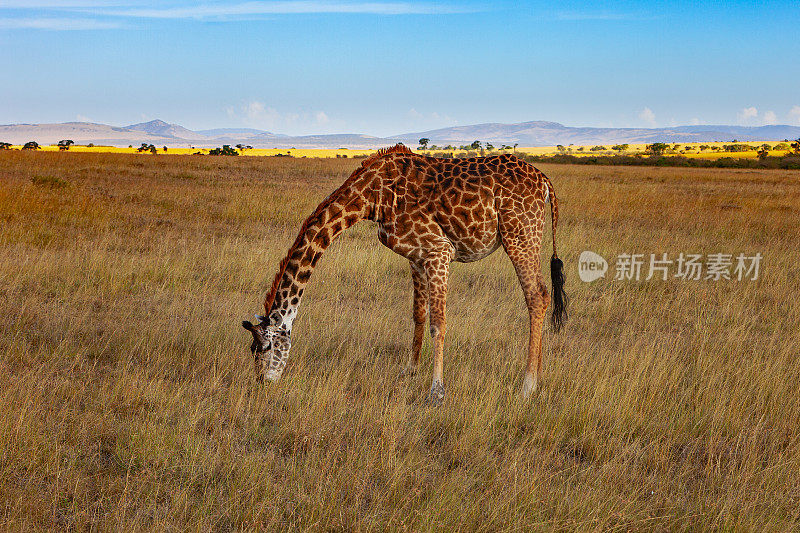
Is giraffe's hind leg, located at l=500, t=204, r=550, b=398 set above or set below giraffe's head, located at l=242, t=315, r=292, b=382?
above

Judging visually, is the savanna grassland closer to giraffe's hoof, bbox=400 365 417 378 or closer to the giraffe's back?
giraffe's hoof, bbox=400 365 417 378

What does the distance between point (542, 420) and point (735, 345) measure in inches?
139

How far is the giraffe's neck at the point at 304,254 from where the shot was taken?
5.26 m

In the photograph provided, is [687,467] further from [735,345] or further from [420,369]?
[735,345]

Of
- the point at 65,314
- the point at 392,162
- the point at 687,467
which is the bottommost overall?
the point at 687,467

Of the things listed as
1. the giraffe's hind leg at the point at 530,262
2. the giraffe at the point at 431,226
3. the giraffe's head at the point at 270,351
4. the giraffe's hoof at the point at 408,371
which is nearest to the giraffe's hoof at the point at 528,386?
the giraffe at the point at 431,226

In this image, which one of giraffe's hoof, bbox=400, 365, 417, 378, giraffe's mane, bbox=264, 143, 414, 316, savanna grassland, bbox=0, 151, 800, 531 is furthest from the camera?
giraffe's hoof, bbox=400, 365, 417, 378

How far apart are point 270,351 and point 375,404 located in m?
1.10

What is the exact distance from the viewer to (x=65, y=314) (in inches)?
277

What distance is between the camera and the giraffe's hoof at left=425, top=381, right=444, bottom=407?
5.20 metres

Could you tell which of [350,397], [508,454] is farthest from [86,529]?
[508,454]

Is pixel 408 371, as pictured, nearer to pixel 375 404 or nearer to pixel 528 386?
pixel 375 404

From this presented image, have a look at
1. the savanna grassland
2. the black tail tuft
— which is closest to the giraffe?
the savanna grassland

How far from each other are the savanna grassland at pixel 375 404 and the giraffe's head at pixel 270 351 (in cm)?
14
